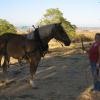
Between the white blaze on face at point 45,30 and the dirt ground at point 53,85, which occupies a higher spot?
the white blaze on face at point 45,30

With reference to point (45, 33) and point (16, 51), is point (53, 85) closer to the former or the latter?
point (16, 51)

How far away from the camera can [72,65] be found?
583 inches

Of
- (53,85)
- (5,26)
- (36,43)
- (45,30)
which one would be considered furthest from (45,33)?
(5,26)

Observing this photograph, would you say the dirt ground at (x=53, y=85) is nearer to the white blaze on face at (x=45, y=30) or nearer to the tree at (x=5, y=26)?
the white blaze on face at (x=45, y=30)

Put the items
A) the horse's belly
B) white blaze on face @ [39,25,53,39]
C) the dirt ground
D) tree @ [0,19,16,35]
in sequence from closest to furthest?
the dirt ground < white blaze on face @ [39,25,53,39] < the horse's belly < tree @ [0,19,16,35]

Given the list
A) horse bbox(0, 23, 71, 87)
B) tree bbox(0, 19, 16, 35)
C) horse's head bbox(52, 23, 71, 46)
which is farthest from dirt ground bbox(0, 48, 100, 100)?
tree bbox(0, 19, 16, 35)

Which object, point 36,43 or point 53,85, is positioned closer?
point 36,43

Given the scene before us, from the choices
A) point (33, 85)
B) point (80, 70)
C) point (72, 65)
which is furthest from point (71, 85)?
point (72, 65)

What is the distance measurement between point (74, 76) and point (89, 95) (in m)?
2.86

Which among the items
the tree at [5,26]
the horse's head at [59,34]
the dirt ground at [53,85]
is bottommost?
the dirt ground at [53,85]

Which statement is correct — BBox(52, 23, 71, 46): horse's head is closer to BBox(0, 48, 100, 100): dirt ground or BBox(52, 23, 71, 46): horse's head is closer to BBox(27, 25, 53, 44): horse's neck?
BBox(27, 25, 53, 44): horse's neck

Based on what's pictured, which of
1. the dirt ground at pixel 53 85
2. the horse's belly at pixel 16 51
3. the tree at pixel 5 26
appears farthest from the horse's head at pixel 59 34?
the tree at pixel 5 26

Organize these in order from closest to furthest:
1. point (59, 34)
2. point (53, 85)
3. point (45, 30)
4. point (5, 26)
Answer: point (45, 30) → point (59, 34) → point (53, 85) → point (5, 26)

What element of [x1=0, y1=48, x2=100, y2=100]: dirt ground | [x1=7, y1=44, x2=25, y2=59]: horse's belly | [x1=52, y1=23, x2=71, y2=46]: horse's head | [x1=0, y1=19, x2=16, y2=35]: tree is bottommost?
[x1=0, y1=48, x2=100, y2=100]: dirt ground
